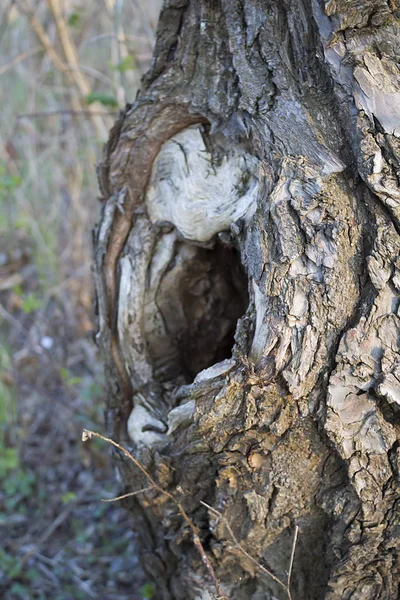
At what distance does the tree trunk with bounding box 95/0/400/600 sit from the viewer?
1.46m

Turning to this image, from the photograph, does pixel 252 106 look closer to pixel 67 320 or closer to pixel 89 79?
pixel 67 320

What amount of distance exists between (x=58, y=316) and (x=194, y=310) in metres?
2.11

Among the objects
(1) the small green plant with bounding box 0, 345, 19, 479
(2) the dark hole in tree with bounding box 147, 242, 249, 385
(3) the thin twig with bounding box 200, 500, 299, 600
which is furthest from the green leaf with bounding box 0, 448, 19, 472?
(3) the thin twig with bounding box 200, 500, 299, 600

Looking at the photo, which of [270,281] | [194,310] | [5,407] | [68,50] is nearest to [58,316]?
[5,407]

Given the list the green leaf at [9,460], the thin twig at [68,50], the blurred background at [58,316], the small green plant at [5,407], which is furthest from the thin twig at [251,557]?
the thin twig at [68,50]

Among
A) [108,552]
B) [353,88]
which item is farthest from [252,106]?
[108,552]

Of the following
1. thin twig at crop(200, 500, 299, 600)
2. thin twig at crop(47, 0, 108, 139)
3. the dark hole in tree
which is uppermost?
thin twig at crop(47, 0, 108, 139)

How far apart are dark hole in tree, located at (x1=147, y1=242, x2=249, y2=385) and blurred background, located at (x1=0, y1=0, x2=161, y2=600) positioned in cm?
98

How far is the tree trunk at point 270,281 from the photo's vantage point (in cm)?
146

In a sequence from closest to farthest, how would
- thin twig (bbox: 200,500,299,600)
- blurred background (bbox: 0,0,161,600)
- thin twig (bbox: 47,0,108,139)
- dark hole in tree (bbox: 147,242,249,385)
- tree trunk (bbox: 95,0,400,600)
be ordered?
tree trunk (bbox: 95,0,400,600)
thin twig (bbox: 200,500,299,600)
dark hole in tree (bbox: 147,242,249,385)
blurred background (bbox: 0,0,161,600)
thin twig (bbox: 47,0,108,139)

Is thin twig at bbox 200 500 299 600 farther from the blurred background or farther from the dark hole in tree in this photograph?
the blurred background

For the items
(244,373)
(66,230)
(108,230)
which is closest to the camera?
(244,373)

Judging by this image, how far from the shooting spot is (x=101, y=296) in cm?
205

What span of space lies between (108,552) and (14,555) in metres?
0.49
